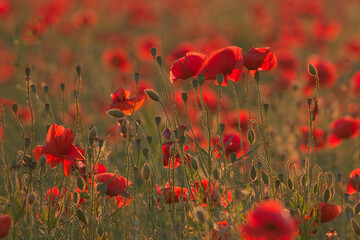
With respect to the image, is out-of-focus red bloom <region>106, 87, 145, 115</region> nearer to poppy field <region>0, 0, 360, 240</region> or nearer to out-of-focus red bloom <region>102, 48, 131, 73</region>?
poppy field <region>0, 0, 360, 240</region>

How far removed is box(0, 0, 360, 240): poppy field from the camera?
1.61 m

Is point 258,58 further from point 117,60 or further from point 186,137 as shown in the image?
point 117,60

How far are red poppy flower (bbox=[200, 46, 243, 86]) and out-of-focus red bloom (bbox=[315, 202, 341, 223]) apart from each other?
0.48 meters

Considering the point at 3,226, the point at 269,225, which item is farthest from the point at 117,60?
the point at 269,225

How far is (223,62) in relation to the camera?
5.61 ft

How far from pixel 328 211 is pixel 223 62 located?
0.54 m

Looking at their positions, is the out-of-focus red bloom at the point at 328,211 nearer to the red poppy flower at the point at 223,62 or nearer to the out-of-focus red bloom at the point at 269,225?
the red poppy flower at the point at 223,62

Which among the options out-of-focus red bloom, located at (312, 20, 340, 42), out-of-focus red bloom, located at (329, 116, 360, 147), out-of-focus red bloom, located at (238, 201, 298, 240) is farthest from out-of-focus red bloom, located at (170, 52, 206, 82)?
out-of-focus red bloom, located at (312, 20, 340, 42)

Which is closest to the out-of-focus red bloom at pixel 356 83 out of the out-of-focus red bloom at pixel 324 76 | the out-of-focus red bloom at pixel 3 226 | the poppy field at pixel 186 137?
the poppy field at pixel 186 137

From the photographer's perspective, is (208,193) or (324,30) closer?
(208,193)

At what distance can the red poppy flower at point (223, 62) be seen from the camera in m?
1.71

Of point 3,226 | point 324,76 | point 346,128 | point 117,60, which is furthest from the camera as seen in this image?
point 117,60

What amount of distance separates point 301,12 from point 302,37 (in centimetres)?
59

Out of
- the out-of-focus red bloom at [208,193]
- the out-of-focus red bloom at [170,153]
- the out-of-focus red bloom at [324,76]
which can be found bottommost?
the out-of-focus red bloom at [208,193]
